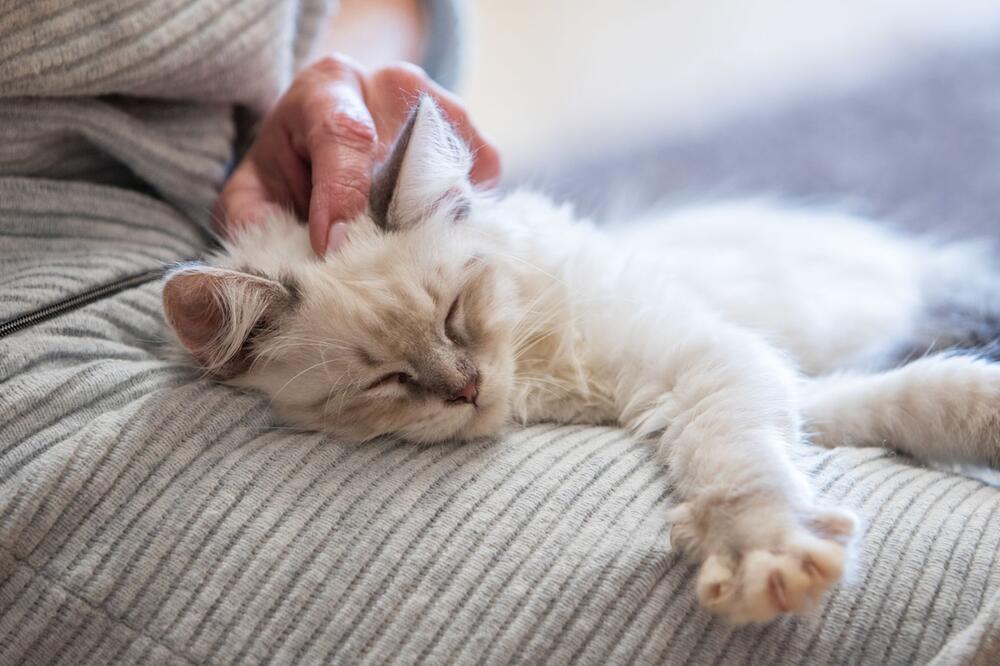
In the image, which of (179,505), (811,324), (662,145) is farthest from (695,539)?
(662,145)

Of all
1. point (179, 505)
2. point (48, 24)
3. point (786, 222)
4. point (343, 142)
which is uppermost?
point (48, 24)

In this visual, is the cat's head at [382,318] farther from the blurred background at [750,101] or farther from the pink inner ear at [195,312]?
the blurred background at [750,101]

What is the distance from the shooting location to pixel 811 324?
151cm

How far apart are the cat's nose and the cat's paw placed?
393 millimetres

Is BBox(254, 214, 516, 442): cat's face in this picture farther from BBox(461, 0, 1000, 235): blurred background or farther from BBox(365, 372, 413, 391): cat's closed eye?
BBox(461, 0, 1000, 235): blurred background

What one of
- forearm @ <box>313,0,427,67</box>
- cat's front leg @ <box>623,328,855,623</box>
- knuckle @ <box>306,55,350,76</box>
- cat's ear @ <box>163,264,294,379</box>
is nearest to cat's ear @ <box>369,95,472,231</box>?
cat's ear @ <box>163,264,294,379</box>

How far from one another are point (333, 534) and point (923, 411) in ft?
2.78

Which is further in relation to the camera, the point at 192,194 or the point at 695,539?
the point at 192,194

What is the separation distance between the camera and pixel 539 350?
135 cm

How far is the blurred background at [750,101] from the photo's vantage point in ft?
6.97

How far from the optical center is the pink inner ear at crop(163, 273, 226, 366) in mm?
1118

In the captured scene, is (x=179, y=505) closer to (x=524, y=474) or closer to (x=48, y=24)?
(x=524, y=474)

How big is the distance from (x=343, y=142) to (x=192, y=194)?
1.10 ft

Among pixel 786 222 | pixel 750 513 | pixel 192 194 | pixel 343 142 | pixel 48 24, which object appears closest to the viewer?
pixel 750 513
